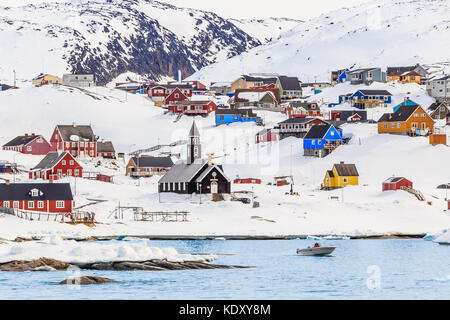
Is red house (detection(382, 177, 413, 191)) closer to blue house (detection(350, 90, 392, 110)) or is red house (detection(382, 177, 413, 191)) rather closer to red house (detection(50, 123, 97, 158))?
red house (detection(50, 123, 97, 158))

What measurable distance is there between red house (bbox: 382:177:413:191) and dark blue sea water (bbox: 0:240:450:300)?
1101 inches

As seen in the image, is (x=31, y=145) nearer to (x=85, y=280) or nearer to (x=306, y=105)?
(x=306, y=105)

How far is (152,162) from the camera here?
118 meters

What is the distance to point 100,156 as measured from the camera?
131625 mm

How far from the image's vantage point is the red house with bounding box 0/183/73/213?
8231 centimetres

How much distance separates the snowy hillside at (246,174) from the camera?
8138cm

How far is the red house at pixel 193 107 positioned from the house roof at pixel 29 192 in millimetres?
72142

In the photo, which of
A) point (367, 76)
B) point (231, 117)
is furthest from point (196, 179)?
point (367, 76)

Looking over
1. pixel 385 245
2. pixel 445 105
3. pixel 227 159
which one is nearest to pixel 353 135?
pixel 227 159

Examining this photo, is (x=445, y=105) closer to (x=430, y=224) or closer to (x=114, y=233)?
(x=430, y=224)

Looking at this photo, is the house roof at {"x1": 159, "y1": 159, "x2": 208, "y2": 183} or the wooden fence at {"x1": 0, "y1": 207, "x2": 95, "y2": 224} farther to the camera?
the house roof at {"x1": 159, "y1": 159, "x2": 208, "y2": 183}

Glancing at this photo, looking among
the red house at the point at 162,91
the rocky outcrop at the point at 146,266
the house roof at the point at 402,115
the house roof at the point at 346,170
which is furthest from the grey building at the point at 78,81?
the rocky outcrop at the point at 146,266

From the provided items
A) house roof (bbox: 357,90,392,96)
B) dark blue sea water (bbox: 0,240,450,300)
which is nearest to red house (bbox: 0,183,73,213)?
dark blue sea water (bbox: 0,240,450,300)
